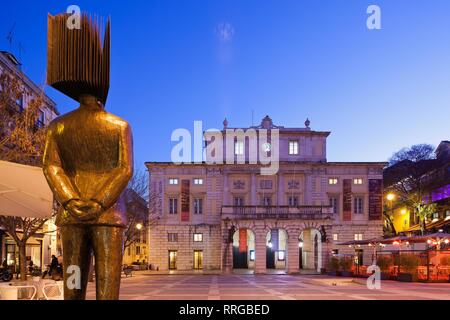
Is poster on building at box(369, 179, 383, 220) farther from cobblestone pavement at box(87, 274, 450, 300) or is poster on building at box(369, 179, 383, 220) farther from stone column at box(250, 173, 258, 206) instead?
cobblestone pavement at box(87, 274, 450, 300)

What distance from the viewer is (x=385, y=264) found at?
3981 cm

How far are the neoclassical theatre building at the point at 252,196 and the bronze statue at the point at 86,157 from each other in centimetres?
5944

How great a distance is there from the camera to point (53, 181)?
525 centimetres

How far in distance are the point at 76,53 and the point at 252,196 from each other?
61518 millimetres

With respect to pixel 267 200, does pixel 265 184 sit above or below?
above

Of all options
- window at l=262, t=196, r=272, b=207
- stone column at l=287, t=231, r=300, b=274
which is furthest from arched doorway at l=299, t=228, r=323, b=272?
window at l=262, t=196, r=272, b=207

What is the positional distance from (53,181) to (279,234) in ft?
210

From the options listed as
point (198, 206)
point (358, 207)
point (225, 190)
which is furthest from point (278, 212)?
point (358, 207)

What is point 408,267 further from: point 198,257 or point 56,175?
point 56,175

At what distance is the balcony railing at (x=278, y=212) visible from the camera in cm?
5981

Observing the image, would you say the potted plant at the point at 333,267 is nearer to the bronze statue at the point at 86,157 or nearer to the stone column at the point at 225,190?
the stone column at the point at 225,190

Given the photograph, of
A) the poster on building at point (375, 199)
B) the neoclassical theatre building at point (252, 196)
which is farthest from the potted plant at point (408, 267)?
the poster on building at point (375, 199)
